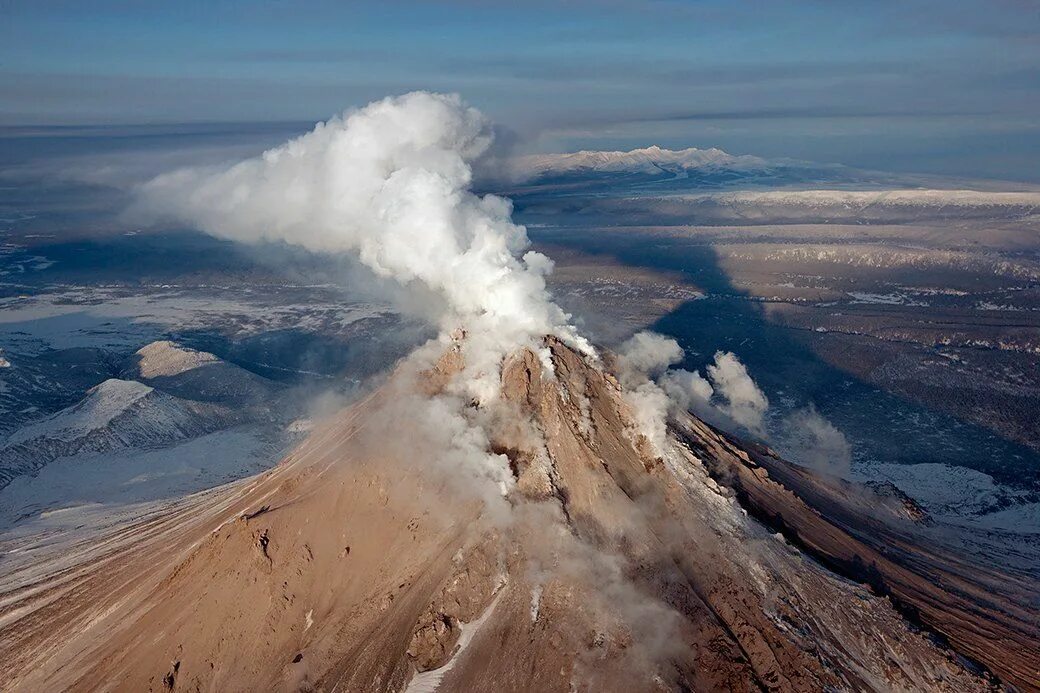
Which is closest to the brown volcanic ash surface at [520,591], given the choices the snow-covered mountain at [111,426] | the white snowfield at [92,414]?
the snow-covered mountain at [111,426]

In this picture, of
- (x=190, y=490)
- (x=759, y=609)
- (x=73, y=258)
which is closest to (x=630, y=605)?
(x=759, y=609)

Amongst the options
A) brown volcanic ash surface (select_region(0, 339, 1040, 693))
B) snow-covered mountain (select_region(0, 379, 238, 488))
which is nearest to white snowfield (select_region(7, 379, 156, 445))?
snow-covered mountain (select_region(0, 379, 238, 488))

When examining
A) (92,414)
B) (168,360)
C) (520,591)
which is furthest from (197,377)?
(520,591)

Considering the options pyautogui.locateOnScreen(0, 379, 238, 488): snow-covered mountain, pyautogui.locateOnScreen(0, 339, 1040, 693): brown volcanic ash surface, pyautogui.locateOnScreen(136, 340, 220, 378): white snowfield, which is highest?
pyautogui.locateOnScreen(0, 339, 1040, 693): brown volcanic ash surface

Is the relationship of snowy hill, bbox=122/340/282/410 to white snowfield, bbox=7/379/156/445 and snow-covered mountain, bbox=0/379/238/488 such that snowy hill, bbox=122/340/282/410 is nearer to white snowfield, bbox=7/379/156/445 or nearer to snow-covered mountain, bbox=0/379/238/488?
snow-covered mountain, bbox=0/379/238/488

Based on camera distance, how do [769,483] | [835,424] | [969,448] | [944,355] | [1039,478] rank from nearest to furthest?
[769,483], [1039,478], [969,448], [835,424], [944,355]

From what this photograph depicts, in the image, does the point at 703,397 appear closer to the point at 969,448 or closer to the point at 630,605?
the point at 969,448

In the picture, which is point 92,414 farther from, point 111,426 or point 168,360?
point 168,360

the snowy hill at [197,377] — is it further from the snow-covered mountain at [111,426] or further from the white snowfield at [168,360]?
the snow-covered mountain at [111,426]
